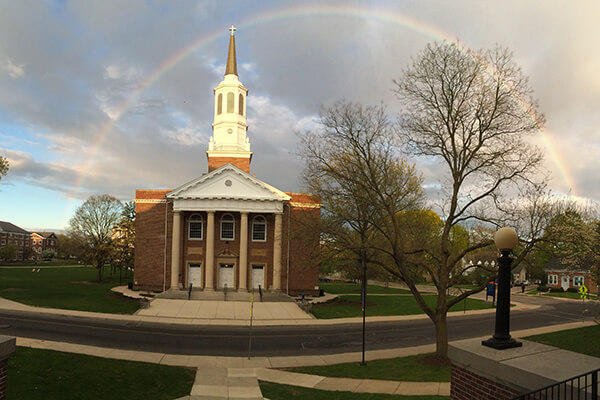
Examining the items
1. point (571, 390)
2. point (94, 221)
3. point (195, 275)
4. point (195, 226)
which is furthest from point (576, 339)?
point (94, 221)

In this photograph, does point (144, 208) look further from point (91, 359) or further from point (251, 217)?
point (91, 359)

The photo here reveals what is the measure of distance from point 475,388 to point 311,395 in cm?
768

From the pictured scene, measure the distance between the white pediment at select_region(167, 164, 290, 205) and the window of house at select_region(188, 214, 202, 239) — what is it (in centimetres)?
229

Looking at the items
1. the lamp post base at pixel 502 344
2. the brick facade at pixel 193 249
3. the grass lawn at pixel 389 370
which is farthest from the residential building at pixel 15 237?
the lamp post base at pixel 502 344

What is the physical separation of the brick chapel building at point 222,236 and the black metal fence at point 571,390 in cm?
3428

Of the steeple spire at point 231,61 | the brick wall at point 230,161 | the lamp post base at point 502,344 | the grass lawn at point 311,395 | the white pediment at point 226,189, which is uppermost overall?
the steeple spire at point 231,61

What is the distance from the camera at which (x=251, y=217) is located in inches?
1676

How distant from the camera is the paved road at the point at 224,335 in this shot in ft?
67.1

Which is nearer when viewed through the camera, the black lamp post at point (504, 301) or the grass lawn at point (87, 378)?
the black lamp post at point (504, 301)

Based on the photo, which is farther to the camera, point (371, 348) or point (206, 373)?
point (371, 348)

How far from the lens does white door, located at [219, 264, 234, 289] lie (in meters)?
41.4

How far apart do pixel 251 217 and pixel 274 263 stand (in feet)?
17.1

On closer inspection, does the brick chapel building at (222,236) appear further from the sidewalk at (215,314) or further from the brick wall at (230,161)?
the brick wall at (230,161)

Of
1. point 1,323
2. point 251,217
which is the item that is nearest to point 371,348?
point 1,323
